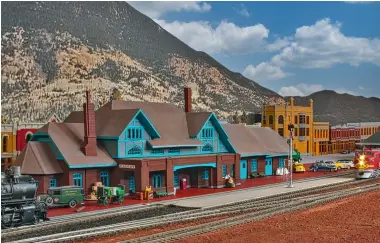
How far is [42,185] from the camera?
33750mm

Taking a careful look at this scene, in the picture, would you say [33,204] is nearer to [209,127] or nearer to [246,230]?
[246,230]

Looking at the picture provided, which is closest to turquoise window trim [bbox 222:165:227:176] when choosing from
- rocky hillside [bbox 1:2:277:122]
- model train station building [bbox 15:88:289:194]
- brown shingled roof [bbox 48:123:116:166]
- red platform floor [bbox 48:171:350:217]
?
model train station building [bbox 15:88:289:194]

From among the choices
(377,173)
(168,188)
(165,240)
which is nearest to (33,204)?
(165,240)

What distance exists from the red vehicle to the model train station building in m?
10.3

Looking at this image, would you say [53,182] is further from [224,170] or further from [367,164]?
[367,164]

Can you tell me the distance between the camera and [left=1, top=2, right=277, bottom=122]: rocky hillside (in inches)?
5650

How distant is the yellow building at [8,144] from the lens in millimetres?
49125

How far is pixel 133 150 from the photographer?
1469 inches

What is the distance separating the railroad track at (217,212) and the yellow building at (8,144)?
26795 mm

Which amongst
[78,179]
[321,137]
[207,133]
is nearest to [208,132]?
[207,133]

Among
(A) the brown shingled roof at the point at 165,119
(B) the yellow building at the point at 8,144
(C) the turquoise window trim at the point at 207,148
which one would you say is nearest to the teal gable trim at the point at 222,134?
(C) the turquoise window trim at the point at 207,148

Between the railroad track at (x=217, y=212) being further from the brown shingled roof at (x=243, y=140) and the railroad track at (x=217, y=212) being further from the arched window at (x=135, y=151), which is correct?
the brown shingled roof at (x=243, y=140)

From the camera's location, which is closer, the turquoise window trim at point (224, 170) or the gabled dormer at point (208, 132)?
the gabled dormer at point (208, 132)

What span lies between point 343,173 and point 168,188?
71.6 feet
